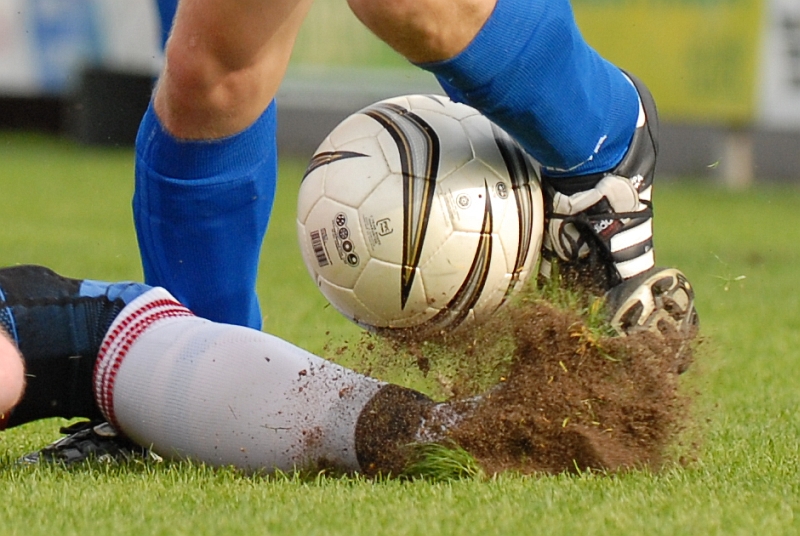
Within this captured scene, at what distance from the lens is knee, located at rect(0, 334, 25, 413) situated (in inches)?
67.6

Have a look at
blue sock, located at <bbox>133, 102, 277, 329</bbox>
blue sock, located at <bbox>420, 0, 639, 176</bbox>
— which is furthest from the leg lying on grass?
blue sock, located at <bbox>420, 0, 639, 176</bbox>

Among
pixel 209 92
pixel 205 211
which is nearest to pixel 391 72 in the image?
pixel 205 211

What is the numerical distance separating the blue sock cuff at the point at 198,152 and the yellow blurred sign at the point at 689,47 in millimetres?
6450

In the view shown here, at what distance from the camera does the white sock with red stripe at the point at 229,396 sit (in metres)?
1.79

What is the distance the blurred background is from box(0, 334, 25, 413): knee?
613 cm

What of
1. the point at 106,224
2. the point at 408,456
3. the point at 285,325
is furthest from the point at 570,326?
the point at 106,224

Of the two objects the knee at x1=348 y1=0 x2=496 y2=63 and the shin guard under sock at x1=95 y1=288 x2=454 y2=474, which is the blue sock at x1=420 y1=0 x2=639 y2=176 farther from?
the shin guard under sock at x1=95 y1=288 x2=454 y2=474

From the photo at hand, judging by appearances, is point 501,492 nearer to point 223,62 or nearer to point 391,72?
point 223,62

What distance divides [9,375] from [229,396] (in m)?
0.29

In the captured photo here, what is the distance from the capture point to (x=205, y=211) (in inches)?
85.1

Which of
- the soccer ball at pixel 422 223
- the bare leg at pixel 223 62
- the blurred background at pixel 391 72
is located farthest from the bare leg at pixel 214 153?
the blurred background at pixel 391 72

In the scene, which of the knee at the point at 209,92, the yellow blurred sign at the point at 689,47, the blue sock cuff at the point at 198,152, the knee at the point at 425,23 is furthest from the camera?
the yellow blurred sign at the point at 689,47

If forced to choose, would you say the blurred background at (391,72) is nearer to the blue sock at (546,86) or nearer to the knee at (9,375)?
the blue sock at (546,86)

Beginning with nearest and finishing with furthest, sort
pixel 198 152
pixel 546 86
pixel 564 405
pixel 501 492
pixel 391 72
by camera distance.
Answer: pixel 501 492, pixel 564 405, pixel 546 86, pixel 198 152, pixel 391 72
